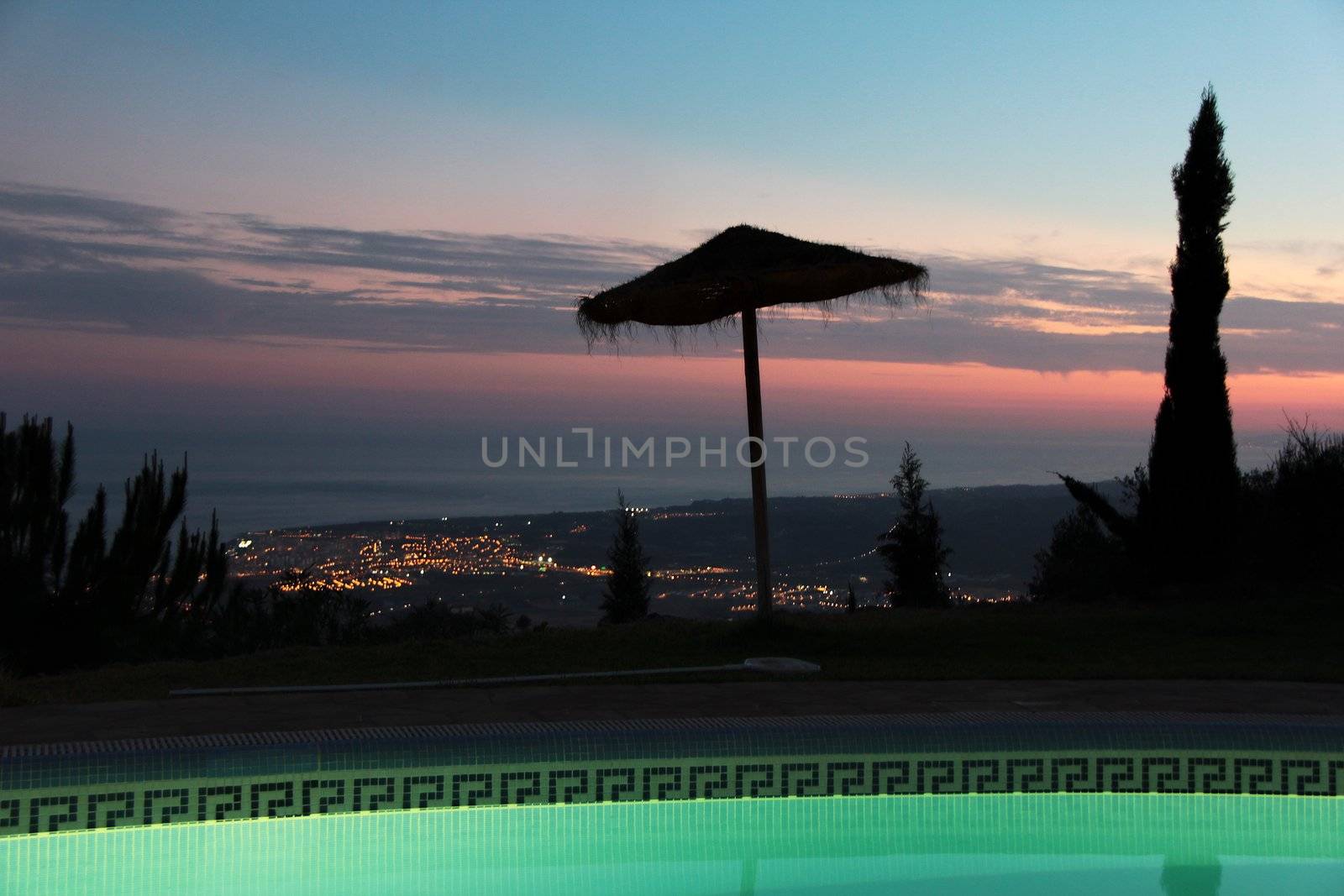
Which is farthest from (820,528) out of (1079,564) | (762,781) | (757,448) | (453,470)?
(453,470)

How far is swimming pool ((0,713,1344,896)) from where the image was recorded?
183 inches

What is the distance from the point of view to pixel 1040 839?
17.1 ft

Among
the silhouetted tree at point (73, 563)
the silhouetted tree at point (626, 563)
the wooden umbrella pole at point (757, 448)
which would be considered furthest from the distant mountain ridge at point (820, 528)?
the wooden umbrella pole at point (757, 448)

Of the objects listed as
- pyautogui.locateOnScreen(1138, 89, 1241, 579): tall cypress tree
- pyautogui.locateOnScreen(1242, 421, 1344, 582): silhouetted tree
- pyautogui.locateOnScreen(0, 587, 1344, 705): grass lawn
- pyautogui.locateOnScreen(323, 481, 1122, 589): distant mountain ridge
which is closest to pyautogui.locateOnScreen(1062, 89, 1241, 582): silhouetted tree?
pyautogui.locateOnScreen(1138, 89, 1241, 579): tall cypress tree

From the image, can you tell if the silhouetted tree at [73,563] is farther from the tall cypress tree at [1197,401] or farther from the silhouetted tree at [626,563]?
the silhouetted tree at [626,563]

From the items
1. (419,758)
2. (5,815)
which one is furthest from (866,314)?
(5,815)

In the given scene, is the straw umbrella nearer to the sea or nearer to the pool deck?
the sea

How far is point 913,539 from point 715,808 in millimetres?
15549

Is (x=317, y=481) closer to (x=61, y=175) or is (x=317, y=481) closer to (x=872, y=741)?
(x=61, y=175)

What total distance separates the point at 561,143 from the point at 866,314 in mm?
8339

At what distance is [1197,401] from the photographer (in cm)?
1212

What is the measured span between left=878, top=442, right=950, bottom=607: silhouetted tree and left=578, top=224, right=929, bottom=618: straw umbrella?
1137 centimetres

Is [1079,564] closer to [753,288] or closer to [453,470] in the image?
[753,288]

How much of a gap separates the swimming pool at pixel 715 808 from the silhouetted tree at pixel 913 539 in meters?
14.1
